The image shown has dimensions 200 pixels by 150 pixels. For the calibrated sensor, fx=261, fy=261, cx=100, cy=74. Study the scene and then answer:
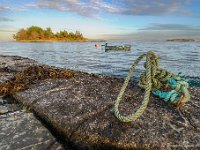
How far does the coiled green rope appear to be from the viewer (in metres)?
3.64

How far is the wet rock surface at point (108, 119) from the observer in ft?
10.9

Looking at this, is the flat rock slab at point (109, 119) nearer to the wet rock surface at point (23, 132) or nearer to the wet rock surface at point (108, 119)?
the wet rock surface at point (108, 119)

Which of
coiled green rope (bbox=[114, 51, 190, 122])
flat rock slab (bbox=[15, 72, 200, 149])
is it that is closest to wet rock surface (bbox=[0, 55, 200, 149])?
flat rock slab (bbox=[15, 72, 200, 149])

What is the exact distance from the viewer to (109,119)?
3777 millimetres

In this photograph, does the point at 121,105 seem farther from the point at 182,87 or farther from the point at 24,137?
the point at 24,137

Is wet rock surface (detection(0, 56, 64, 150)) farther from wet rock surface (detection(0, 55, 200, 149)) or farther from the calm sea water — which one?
the calm sea water

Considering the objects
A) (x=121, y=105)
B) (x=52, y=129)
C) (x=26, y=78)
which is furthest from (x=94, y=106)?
(x=26, y=78)

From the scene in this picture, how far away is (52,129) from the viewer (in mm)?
3881

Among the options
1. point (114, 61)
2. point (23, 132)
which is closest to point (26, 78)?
point (23, 132)

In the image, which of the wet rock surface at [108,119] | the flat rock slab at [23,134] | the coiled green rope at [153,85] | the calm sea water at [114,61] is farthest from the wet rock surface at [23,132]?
the calm sea water at [114,61]

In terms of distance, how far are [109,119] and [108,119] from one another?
0.05 feet

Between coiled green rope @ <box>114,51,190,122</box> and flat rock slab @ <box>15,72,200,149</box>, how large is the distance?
14 centimetres

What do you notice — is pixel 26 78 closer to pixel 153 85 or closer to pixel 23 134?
pixel 23 134

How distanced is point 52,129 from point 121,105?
116 cm
